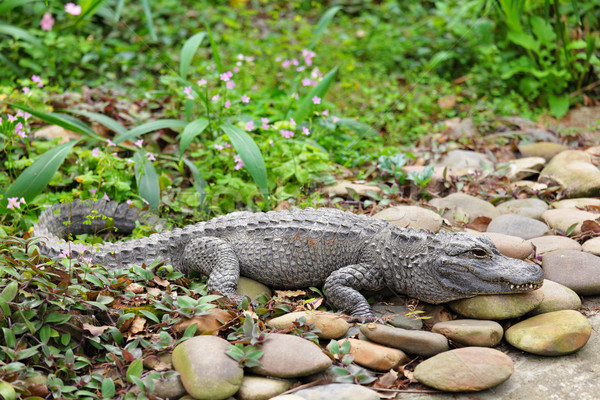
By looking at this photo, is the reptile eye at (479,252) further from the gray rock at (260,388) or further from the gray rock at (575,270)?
the gray rock at (260,388)

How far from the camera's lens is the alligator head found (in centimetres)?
337

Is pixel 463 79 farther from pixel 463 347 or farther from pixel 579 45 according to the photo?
pixel 463 347

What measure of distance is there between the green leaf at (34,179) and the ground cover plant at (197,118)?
0.04 ft

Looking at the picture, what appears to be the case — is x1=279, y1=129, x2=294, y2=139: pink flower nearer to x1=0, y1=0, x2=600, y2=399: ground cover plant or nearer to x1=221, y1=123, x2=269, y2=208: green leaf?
x1=0, y1=0, x2=600, y2=399: ground cover plant

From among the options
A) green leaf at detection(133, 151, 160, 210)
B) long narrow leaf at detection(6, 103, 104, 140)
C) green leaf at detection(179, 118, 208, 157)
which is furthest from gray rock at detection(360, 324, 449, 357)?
long narrow leaf at detection(6, 103, 104, 140)

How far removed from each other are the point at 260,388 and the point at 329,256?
1.28 m

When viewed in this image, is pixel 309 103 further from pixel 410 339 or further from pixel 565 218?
pixel 410 339

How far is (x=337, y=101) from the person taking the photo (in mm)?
7648

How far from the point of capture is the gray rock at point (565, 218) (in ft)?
14.4

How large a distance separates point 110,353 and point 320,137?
12.2 ft

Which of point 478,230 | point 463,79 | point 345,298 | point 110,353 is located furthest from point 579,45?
point 110,353

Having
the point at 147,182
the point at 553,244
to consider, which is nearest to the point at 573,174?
the point at 553,244

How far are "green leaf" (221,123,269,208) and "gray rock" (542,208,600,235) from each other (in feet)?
7.52

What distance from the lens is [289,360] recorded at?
2902 mm
